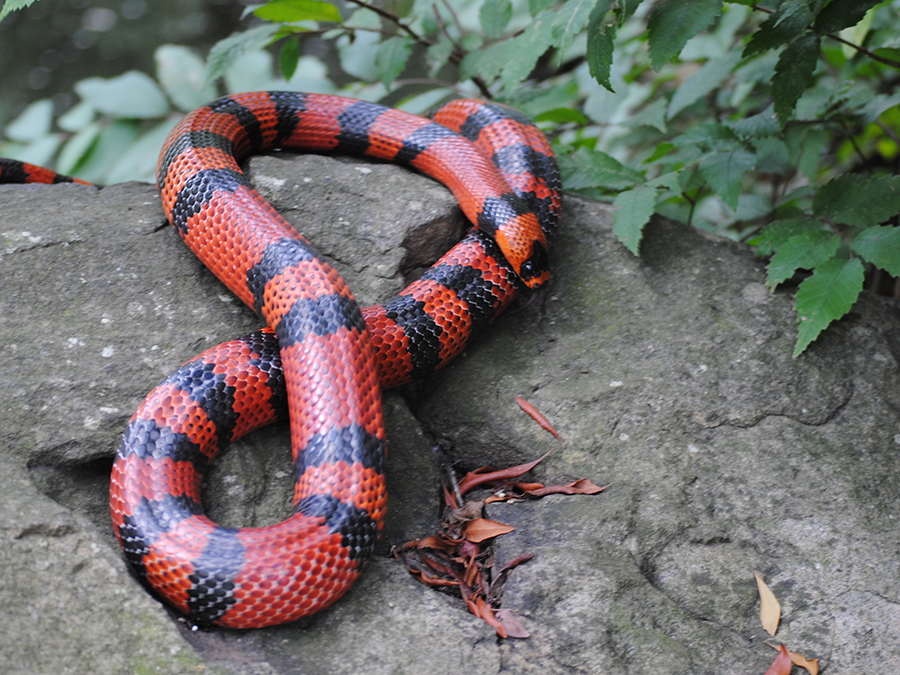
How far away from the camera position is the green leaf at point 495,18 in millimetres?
4359

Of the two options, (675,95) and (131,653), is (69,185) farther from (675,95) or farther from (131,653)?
(675,95)

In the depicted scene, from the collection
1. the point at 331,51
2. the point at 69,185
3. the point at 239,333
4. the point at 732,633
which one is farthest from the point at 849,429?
the point at 331,51

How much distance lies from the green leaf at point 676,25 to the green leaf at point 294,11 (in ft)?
5.98

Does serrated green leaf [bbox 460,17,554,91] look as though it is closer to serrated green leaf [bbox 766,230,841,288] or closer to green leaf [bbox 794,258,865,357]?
serrated green leaf [bbox 766,230,841,288]

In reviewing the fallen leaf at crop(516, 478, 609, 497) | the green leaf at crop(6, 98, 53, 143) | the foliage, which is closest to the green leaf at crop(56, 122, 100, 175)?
the foliage

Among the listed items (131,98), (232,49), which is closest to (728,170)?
(232,49)

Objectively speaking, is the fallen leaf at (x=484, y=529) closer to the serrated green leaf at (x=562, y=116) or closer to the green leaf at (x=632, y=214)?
the green leaf at (x=632, y=214)

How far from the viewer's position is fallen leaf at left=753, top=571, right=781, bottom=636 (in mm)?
2664

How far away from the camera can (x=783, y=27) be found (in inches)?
124

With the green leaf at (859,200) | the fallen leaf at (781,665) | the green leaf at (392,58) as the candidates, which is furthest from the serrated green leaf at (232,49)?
the fallen leaf at (781,665)

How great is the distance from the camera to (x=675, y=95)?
4500 mm

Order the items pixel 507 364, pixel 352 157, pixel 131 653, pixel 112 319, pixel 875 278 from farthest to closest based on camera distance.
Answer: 1. pixel 875 278
2. pixel 352 157
3. pixel 507 364
4. pixel 112 319
5. pixel 131 653

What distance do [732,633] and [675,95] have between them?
3.20 meters

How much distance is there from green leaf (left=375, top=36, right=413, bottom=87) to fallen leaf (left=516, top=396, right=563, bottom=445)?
85.4 inches
